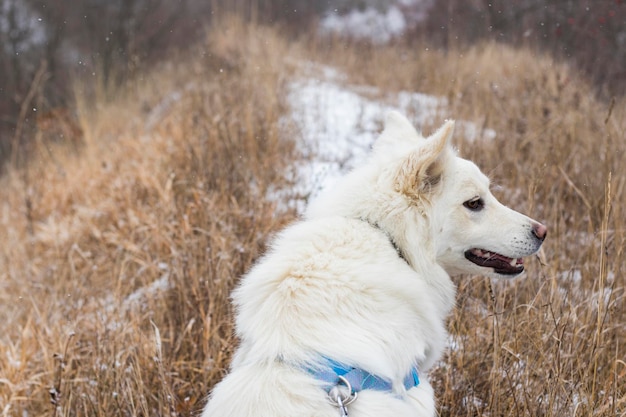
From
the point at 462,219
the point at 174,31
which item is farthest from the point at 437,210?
the point at 174,31

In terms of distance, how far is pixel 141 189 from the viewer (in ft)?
15.6

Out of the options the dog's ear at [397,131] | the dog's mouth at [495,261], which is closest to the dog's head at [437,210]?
the dog's mouth at [495,261]

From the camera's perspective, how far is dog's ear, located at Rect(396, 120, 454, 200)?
5.54 feet

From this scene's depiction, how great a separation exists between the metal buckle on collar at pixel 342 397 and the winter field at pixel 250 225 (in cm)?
98

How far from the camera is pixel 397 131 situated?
225 cm

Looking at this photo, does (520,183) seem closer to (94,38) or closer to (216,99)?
(216,99)

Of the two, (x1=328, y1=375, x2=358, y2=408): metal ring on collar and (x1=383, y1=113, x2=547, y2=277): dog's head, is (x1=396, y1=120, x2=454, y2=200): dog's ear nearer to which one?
(x1=383, y1=113, x2=547, y2=277): dog's head

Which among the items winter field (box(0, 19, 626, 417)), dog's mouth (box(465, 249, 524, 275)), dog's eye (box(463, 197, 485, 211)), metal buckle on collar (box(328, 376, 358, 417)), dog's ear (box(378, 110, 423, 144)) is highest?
dog's ear (box(378, 110, 423, 144))

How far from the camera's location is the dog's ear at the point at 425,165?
5.54 feet

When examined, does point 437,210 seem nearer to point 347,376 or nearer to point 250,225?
point 347,376

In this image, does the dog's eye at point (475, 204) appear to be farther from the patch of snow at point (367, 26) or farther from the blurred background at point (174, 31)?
the patch of snow at point (367, 26)

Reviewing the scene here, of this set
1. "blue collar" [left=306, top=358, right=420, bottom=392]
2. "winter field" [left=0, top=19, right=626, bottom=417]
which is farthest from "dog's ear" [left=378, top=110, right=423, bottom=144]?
"blue collar" [left=306, top=358, right=420, bottom=392]

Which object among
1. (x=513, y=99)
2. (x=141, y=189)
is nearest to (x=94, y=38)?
(x=141, y=189)

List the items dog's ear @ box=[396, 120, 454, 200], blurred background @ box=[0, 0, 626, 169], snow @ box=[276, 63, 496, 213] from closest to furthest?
dog's ear @ box=[396, 120, 454, 200] → snow @ box=[276, 63, 496, 213] → blurred background @ box=[0, 0, 626, 169]
